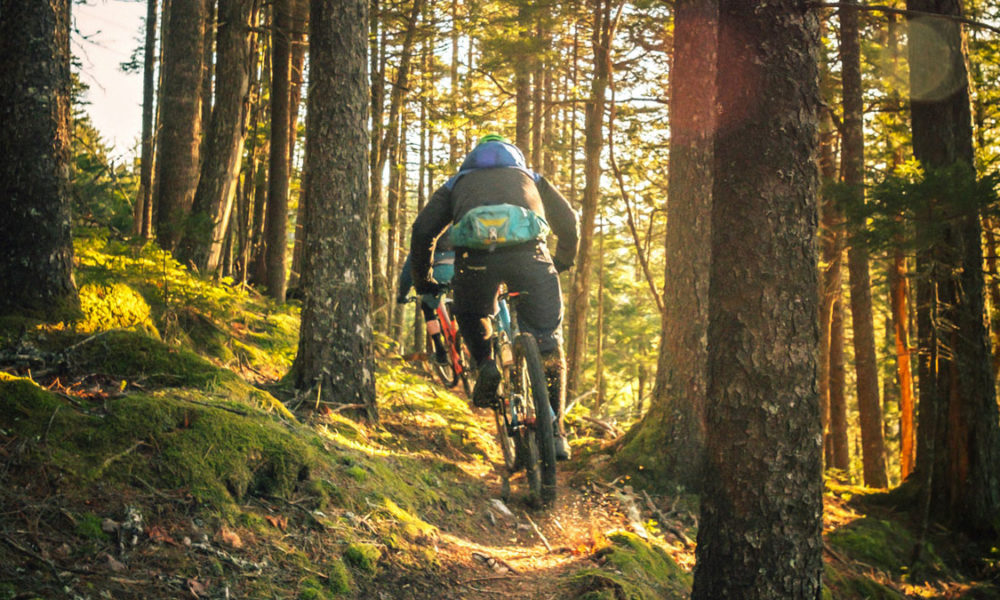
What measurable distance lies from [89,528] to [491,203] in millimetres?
3164

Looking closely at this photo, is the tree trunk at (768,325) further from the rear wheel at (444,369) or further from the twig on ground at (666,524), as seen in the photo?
the rear wheel at (444,369)

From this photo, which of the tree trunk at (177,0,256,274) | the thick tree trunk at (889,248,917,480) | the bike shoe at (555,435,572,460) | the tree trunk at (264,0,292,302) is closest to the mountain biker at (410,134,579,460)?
the bike shoe at (555,435,572,460)

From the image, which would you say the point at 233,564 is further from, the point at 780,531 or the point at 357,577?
the point at 780,531

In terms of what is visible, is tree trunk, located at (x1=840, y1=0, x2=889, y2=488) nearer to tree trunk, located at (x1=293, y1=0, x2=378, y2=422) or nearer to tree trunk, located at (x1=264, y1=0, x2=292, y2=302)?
tree trunk, located at (x1=293, y1=0, x2=378, y2=422)

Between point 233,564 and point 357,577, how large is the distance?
652 mm

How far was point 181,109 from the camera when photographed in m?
9.83

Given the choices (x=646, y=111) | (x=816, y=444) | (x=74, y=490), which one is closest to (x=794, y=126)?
(x=816, y=444)

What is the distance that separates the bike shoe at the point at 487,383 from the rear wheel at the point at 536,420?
182 millimetres

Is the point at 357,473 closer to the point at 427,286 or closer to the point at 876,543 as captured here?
the point at 427,286

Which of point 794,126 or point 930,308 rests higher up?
point 794,126

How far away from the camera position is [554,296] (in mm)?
5113

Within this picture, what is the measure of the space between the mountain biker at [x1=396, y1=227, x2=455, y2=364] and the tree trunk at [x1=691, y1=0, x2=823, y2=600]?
12.8 ft

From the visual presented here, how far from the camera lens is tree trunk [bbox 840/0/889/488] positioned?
12.0 metres

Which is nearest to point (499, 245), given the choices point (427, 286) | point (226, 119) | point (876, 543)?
point (427, 286)
